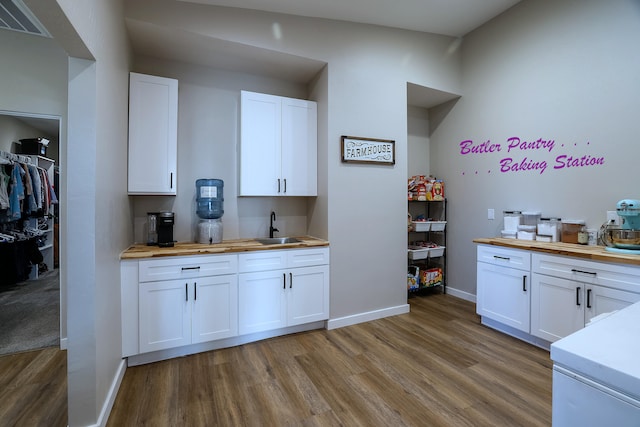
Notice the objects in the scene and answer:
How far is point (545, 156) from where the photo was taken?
2988 mm

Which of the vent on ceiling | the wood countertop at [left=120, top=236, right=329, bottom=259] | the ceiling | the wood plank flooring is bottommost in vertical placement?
the wood plank flooring

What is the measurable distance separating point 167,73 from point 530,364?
4.17 m

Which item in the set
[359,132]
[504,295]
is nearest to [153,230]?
[359,132]

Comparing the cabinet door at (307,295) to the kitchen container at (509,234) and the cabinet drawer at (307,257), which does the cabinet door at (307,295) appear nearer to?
the cabinet drawer at (307,257)

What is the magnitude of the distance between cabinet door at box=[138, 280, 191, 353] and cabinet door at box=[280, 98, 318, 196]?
1347 millimetres

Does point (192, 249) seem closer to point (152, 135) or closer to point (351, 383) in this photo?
point (152, 135)

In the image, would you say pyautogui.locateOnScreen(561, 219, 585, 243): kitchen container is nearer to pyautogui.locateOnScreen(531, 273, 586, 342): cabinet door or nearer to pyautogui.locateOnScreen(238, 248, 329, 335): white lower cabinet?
pyautogui.locateOnScreen(531, 273, 586, 342): cabinet door

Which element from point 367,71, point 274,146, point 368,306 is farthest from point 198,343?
point 367,71

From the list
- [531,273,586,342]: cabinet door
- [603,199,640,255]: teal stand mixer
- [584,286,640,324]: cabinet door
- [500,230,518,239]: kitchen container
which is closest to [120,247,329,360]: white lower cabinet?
[531,273,586,342]: cabinet door

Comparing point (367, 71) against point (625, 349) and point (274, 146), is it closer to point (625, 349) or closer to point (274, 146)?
point (274, 146)

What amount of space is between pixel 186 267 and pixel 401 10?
129 inches

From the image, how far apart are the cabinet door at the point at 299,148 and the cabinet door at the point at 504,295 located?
201cm

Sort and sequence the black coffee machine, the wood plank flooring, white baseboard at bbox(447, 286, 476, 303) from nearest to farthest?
1. the wood plank flooring
2. the black coffee machine
3. white baseboard at bbox(447, 286, 476, 303)

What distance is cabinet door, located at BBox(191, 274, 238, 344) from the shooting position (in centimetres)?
242
